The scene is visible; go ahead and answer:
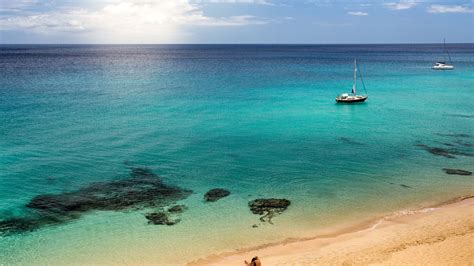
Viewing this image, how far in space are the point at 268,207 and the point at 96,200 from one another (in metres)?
11.0

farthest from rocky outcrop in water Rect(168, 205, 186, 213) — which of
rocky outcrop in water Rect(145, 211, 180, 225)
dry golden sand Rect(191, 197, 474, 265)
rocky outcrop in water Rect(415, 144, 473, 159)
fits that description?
rocky outcrop in water Rect(415, 144, 473, 159)

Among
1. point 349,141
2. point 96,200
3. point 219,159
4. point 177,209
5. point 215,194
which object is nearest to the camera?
point 177,209

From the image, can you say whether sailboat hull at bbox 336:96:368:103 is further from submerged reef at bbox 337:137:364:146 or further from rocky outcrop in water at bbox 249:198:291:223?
rocky outcrop in water at bbox 249:198:291:223

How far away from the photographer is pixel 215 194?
2755 cm

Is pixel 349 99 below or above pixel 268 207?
above

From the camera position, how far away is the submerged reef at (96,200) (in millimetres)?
23836

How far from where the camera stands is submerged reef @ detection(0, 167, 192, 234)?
2384cm

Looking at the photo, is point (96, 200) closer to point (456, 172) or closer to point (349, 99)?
point (456, 172)

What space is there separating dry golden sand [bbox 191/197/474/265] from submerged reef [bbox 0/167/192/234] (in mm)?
8096

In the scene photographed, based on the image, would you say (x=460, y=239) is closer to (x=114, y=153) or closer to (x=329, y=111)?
(x=114, y=153)

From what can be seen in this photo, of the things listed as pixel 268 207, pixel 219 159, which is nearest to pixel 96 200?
pixel 268 207

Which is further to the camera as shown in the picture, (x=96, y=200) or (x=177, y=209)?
(x=96, y=200)

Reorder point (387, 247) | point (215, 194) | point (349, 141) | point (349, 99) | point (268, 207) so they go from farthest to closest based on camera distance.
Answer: point (349, 99) < point (349, 141) < point (215, 194) < point (268, 207) < point (387, 247)

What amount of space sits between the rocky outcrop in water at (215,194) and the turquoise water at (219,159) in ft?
1.59
